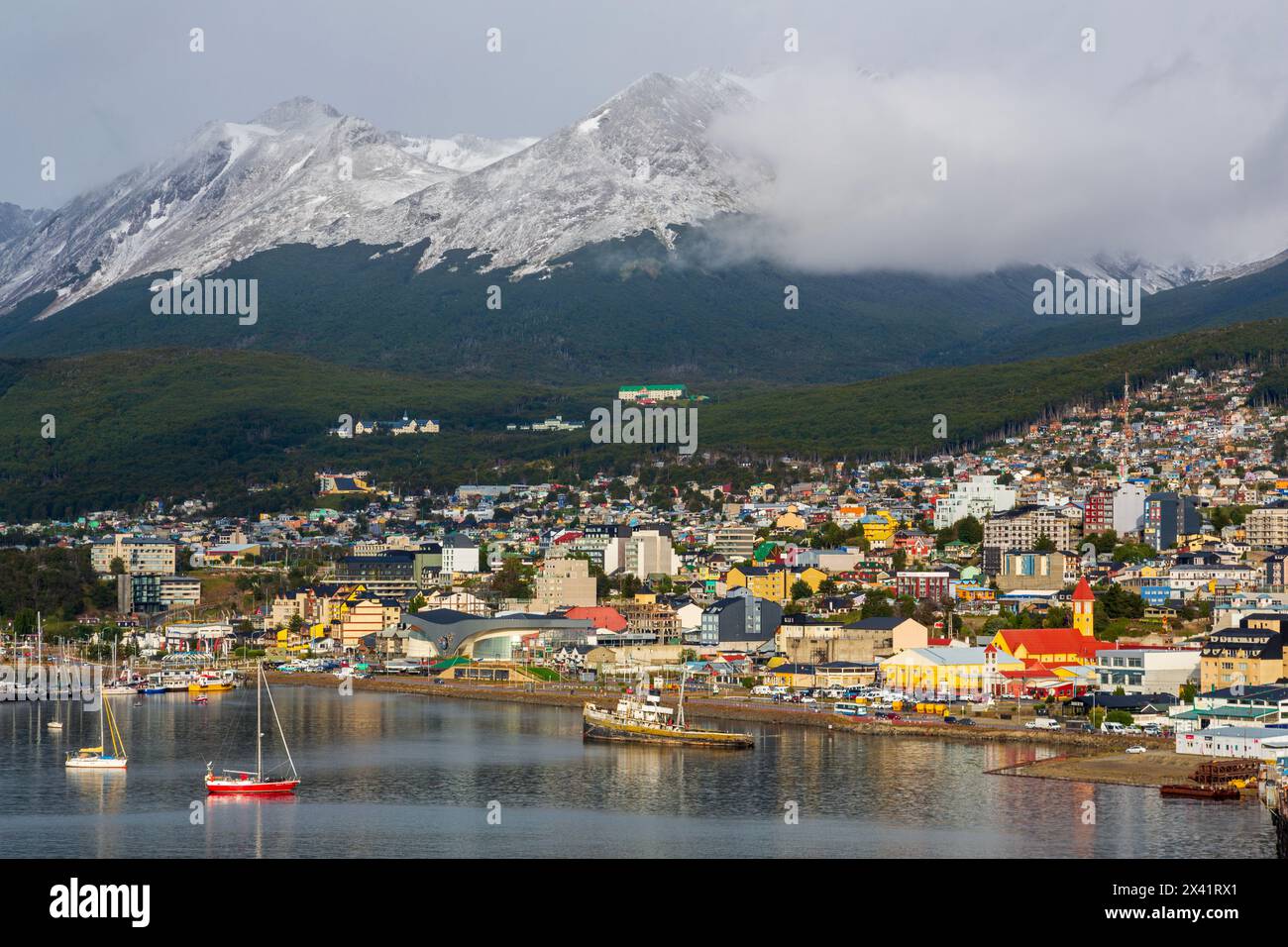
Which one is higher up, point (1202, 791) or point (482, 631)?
point (482, 631)

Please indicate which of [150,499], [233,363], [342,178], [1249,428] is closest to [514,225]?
[342,178]

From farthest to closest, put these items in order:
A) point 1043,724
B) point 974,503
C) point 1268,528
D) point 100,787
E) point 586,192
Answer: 1. point 586,192
2. point 974,503
3. point 1268,528
4. point 1043,724
5. point 100,787

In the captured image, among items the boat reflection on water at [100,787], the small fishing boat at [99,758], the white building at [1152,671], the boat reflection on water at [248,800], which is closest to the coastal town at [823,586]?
the white building at [1152,671]

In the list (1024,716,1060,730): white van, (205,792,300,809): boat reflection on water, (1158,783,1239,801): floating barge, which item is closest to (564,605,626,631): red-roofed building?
(1024,716,1060,730): white van

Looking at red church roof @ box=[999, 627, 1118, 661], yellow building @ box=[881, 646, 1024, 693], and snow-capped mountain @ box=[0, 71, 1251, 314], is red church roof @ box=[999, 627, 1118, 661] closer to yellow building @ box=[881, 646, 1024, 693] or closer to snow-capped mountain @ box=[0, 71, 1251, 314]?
yellow building @ box=[881, 646, 1024, 693]

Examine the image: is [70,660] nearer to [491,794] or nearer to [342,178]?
[491,794]

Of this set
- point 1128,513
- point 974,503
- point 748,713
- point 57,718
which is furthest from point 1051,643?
point 974,503

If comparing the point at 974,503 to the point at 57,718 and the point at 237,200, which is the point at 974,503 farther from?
the point at 237,200
